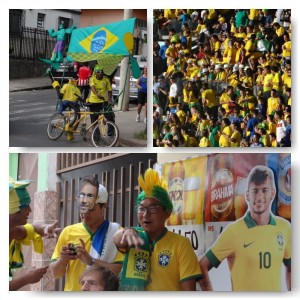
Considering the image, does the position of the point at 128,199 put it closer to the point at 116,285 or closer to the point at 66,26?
the point at 116,285

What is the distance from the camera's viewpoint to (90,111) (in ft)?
22.8

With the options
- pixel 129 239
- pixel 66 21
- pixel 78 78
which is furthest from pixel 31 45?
pixel 129 239

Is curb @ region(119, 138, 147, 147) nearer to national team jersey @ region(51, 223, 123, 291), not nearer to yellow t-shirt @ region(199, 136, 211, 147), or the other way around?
yellow t-shirt @ region(199, 136, 211, 147)

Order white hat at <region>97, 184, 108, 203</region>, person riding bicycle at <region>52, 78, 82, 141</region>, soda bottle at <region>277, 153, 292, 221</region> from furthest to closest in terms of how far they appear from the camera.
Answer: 1. person riding bicycle at <region>52, 78, 82, 141</region>
2. white hat at <region>97, 184, 108, 203</region>
3. soda bottle at <region>277, 153, 292, 221</region>

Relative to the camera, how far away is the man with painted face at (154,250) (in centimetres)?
668

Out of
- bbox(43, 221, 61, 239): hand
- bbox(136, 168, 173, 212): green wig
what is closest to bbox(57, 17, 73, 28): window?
bbox(136, 168, 173, 212): green wig

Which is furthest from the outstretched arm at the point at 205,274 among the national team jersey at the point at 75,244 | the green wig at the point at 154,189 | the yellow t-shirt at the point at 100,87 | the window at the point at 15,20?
the window at the point at 15,20

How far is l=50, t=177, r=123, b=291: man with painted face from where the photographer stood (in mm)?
6730

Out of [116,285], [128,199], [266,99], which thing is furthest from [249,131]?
[116,285]

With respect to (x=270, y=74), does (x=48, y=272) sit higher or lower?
lower

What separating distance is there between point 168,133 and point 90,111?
0.64 meters

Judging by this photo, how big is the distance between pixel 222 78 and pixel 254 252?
1.36 m

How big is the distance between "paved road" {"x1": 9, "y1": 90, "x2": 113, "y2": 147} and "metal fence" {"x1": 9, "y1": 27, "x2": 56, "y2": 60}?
0.95 feet

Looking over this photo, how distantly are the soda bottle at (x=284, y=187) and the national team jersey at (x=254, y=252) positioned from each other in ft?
0.22
